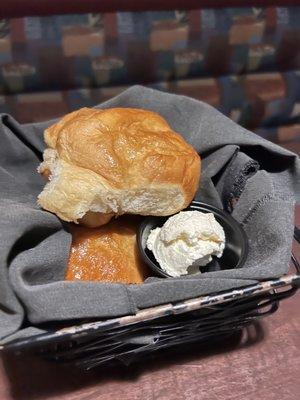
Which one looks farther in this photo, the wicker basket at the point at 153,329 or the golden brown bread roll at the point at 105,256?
the golden brown bread roll at the point at 105,256

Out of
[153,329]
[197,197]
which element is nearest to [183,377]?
[153,329]

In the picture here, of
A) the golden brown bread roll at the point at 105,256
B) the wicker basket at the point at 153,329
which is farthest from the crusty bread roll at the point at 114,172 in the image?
the wicker basket at the point at 153,329

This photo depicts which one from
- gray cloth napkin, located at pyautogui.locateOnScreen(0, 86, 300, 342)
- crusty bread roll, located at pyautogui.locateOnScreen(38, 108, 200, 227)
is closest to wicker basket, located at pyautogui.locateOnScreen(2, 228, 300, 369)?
gray cloth napkin, located at pyautogui.locateOnScreen(0, 86, 300, 342)

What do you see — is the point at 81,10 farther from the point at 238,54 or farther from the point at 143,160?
the point at 143,160

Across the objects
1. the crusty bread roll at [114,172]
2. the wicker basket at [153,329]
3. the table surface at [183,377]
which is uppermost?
the crusty bread roll at [114,172]

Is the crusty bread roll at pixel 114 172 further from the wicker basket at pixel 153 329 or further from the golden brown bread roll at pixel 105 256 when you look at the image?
the wicker basket at pixel 153 329

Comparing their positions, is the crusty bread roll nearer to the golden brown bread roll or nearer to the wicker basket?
the golden brown bread roll

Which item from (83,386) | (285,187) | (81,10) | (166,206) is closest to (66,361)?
(83,386)

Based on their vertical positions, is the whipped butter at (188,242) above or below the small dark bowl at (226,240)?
above
